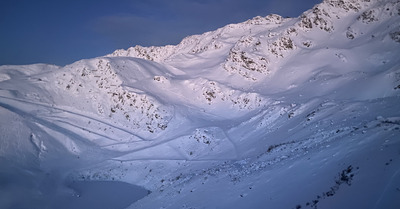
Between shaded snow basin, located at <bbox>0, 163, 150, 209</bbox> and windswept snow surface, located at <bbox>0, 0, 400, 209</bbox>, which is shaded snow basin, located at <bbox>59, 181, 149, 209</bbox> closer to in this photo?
shaded snow basin, located at <bbox>0, 163, 150, 209</bbox>

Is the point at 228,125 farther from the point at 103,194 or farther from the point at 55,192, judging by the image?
the point at 55,192

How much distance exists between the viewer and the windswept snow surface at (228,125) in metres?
13.5

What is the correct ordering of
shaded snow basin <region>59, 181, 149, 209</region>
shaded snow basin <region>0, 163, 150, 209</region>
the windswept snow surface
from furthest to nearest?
shaded snow basin <region>59, 181, 149, 209</region>, shaded snow basin <region>0, 163, 150, 209</region>, the windswept snow surface

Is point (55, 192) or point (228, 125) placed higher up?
point (228, 125)

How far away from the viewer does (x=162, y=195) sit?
20906 millimetres

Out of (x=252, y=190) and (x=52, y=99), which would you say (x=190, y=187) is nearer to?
(x=252, y=190)

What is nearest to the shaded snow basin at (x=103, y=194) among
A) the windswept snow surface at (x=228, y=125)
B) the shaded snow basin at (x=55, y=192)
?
the shaded snow basin at (x=55, y=192)

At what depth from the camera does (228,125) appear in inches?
1414

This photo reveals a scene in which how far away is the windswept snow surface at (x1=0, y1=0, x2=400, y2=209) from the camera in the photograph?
531 inches

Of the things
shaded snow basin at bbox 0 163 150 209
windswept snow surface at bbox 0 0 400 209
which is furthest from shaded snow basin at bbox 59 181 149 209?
windswept snow surface at bbox 0 0 400 209

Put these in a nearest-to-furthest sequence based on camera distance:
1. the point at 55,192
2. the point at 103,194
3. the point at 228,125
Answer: the point at 55,192
the point at 103,194
the point at 228,125

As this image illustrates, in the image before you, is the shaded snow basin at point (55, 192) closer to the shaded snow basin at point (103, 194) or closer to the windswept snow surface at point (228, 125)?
the shaded snow basin at point (103, 194)

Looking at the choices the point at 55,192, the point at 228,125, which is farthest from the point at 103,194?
the point at 228,125

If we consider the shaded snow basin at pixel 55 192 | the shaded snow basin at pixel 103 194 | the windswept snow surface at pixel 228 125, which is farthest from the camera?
the shaded snow basin at pixel 103 194
